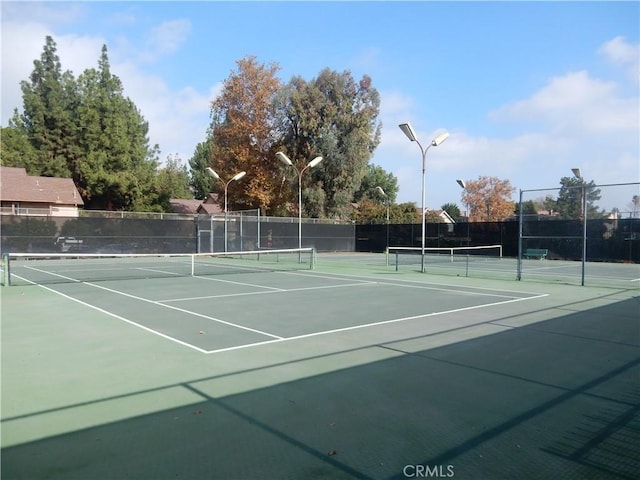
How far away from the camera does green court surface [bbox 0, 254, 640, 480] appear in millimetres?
3357

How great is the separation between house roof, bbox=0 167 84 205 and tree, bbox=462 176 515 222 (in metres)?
45.6

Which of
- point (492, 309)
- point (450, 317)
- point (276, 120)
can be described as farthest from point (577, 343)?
point (276, 120)

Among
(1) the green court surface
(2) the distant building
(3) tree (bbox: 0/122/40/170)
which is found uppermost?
(3) tree (bbox: 0/122/40/170)

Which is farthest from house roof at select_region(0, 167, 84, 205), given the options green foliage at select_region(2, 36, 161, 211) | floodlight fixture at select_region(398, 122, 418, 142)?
floodlight fixture at select_region(398, 122, 418, 142)

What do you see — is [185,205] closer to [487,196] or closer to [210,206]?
[210,206]

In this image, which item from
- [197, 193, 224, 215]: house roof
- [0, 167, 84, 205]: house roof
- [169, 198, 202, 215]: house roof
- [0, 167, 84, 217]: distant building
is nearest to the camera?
[0, 167, 84, 217]: distant building

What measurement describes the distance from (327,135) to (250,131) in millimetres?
6416

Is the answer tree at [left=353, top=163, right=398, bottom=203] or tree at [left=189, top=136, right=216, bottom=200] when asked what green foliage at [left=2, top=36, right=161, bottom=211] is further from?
tree at [left=353, top=163, right=398, bottom=203]

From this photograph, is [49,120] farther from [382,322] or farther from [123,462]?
[123,462]

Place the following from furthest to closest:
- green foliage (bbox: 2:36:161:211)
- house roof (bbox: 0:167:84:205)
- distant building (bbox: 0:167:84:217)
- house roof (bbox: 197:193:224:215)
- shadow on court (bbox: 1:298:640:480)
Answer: house roof (bbox: 197:193:224:215), green foliage (bbox: 2:36:161:211), house roof (bbox: 0:167:84:205), distant building (bbox: 0:167:84:217), shadow on court (bbox: 1:298:640:480)

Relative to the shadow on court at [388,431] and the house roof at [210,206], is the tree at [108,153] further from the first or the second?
the shadow on court at [388,431]

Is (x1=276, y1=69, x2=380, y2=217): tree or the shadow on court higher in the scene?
(x1=276, y1=69, x2=380, y2=217): tree

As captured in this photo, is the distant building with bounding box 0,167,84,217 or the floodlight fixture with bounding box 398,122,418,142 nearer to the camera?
the floodlight fixture with bounding box 398,122,418,142

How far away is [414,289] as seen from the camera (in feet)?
45.0
